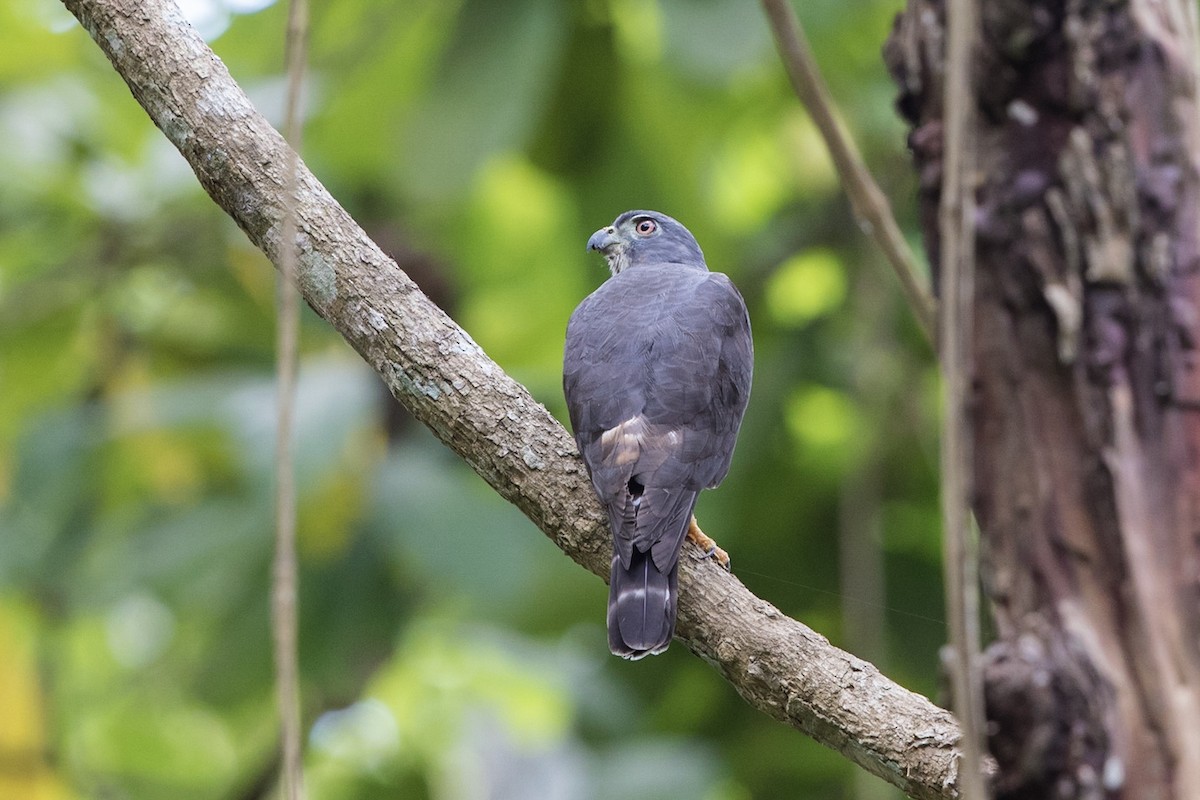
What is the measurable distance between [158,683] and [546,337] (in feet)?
A: 9.25

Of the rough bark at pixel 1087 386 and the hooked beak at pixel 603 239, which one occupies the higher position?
the hooked beak at pixel 603 239

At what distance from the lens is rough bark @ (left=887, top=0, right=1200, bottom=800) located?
164 centimetres

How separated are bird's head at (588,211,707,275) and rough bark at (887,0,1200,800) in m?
3.85

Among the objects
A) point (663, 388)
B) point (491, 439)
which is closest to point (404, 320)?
point (491, 439)

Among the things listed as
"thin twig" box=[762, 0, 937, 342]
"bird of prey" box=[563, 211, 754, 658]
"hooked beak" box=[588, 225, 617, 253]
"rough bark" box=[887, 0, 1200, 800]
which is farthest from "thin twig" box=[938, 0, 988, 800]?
"hooked beak" box=[588, 225, 617, 253]

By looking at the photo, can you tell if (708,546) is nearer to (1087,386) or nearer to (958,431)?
(1087,386)

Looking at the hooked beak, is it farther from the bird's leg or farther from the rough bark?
the rough bark

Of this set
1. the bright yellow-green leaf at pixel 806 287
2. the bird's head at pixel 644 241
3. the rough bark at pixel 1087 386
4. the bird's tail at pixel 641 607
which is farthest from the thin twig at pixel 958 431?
the bright yellow-green leaf at pixel 806 287

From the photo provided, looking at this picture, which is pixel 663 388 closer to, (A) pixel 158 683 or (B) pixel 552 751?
(B) pixel 552 751

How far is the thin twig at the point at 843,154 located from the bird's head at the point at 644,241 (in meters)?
3.98

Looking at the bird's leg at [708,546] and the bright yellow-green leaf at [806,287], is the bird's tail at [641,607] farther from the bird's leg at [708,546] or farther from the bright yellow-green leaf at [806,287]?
the bright yellow-green leaf at [806,287]

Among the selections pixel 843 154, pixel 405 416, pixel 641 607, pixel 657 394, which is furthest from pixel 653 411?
pixel 843 154

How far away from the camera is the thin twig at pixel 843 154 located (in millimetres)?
1462

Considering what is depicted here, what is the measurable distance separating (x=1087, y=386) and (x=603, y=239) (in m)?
4.14
